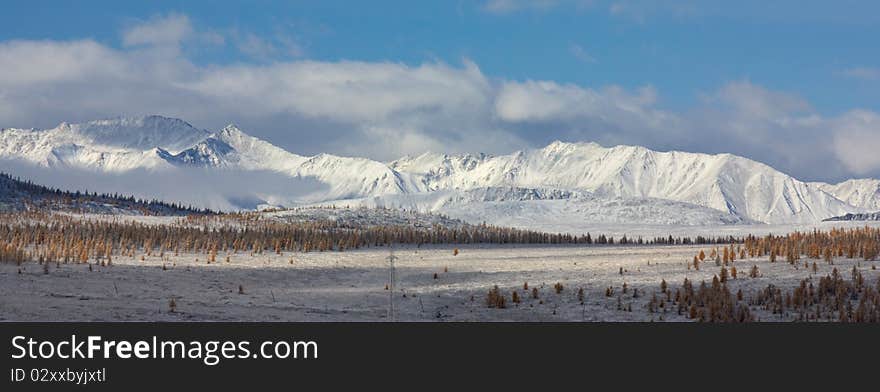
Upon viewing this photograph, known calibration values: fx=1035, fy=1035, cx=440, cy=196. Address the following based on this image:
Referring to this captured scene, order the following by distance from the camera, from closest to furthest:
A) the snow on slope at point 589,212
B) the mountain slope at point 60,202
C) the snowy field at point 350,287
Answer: the snowy field at point 350,287, the mountain slope at point 60,202, the snow on slope at point 589,212

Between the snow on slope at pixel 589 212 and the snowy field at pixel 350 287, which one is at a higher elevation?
the snow on slope at pixel 589 212

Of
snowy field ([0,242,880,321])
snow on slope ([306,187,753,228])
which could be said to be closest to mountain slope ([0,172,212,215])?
snow on slope ([306,187,753,228])

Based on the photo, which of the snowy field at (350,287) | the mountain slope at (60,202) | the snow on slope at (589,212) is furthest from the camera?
the snow on slope at (589,212)

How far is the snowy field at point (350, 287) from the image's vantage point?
95.0ft

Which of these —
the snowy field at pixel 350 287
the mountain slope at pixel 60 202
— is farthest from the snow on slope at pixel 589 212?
the snowy field at pixel 350 287

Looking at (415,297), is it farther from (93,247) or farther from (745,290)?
(93,247)

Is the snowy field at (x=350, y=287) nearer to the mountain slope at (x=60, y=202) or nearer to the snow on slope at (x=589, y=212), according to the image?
the mountain slope at (x=60, y=202)

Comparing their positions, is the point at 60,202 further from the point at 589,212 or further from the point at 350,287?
the point at 589,212

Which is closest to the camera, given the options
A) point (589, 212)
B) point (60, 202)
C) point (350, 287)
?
point (350, 287)

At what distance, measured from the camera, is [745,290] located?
111ft

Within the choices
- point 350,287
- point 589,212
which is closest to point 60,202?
point 350,287

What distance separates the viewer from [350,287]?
38.4m

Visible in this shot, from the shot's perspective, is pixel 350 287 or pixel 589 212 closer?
pixel 350 287

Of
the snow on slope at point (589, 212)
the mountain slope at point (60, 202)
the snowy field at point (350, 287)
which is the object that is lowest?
the snowy field at point (350, 287)
